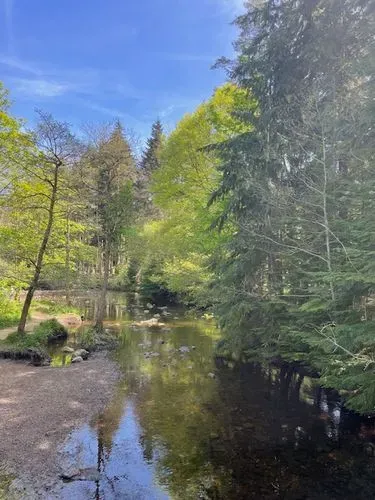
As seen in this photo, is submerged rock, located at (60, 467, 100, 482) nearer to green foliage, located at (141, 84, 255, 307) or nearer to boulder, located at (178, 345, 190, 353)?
green foliage, located at (141, 84, 255, 307)

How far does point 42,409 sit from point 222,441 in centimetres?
435

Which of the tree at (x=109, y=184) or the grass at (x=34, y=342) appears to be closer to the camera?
the grass at (x=34, y=342)

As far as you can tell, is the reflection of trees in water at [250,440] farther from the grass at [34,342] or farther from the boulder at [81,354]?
the grass at [34,342]

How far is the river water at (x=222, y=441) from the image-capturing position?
6121mm

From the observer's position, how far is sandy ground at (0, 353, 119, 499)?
21.1 ft

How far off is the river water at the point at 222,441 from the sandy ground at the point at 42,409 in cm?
37

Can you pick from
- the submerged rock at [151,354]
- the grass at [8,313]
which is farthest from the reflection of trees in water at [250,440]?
the grass at [8,313]

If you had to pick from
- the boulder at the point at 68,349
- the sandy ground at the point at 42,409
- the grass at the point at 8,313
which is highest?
the grass at the point at 8,313

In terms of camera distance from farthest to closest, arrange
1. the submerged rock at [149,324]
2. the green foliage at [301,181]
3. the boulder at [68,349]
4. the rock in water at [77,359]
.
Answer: the submerged rock at [149,324]
the boulder at [68,349]
the rock in water at [77,359]
the green foliage at [301,181]

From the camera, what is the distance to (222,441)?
25.4ft

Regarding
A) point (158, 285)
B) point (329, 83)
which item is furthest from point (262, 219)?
point (158, 285)

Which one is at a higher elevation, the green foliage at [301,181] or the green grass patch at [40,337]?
the green foliage at [301,181]

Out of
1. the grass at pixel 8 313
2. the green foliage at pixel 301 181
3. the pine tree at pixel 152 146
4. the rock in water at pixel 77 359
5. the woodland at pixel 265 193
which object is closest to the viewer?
the woodland at pixel 265 193

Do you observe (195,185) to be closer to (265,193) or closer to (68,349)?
(68,349)
